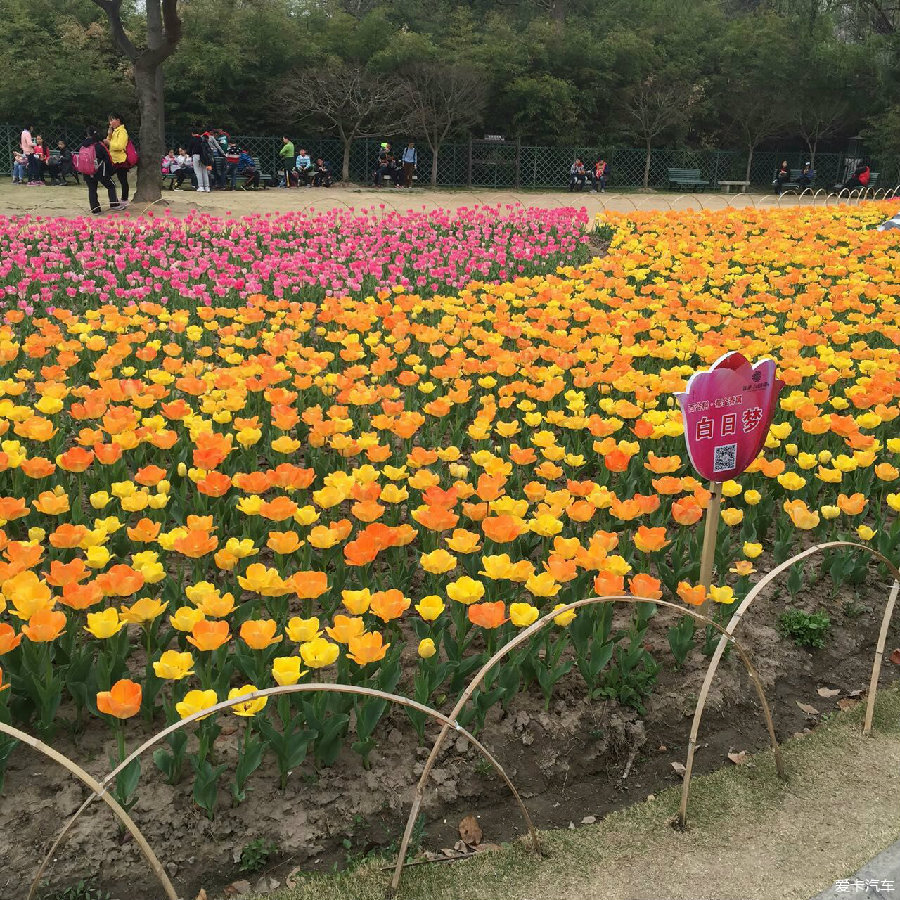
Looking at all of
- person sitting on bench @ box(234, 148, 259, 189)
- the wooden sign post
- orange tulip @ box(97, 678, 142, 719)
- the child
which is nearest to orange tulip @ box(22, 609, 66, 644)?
orange tulip @ box(97, 678, 142, 719)

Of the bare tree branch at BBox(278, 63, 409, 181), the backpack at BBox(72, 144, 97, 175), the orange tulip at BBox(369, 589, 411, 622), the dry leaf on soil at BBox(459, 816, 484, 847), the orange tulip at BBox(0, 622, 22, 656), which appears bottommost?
the dry leaf on soil at BBox(459, 816, 484, 847)

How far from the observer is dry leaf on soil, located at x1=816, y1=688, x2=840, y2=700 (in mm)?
3412

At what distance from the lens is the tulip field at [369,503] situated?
281 cm

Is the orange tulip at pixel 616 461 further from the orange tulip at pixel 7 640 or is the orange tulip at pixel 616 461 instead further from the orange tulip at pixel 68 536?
the orange tulip at pixel 7 640

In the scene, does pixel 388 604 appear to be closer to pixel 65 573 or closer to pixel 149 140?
pixel 65 573

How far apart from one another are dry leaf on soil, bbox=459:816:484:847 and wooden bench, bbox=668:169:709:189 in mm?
32139

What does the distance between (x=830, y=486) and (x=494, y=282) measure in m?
4.99

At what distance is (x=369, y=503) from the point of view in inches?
133

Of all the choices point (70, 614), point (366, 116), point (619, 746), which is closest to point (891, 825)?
point (619, 746)

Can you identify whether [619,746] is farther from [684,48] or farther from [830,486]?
[684,48]

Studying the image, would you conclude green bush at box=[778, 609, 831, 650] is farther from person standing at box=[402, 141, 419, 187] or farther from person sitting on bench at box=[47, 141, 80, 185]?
person sitting on bench at box=[47, 141, 80, 185]

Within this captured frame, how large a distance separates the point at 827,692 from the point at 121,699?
2.46 meters

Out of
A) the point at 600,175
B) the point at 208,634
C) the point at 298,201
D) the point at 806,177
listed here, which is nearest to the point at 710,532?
the point at 208,634

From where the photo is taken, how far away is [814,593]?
13.0 feet
